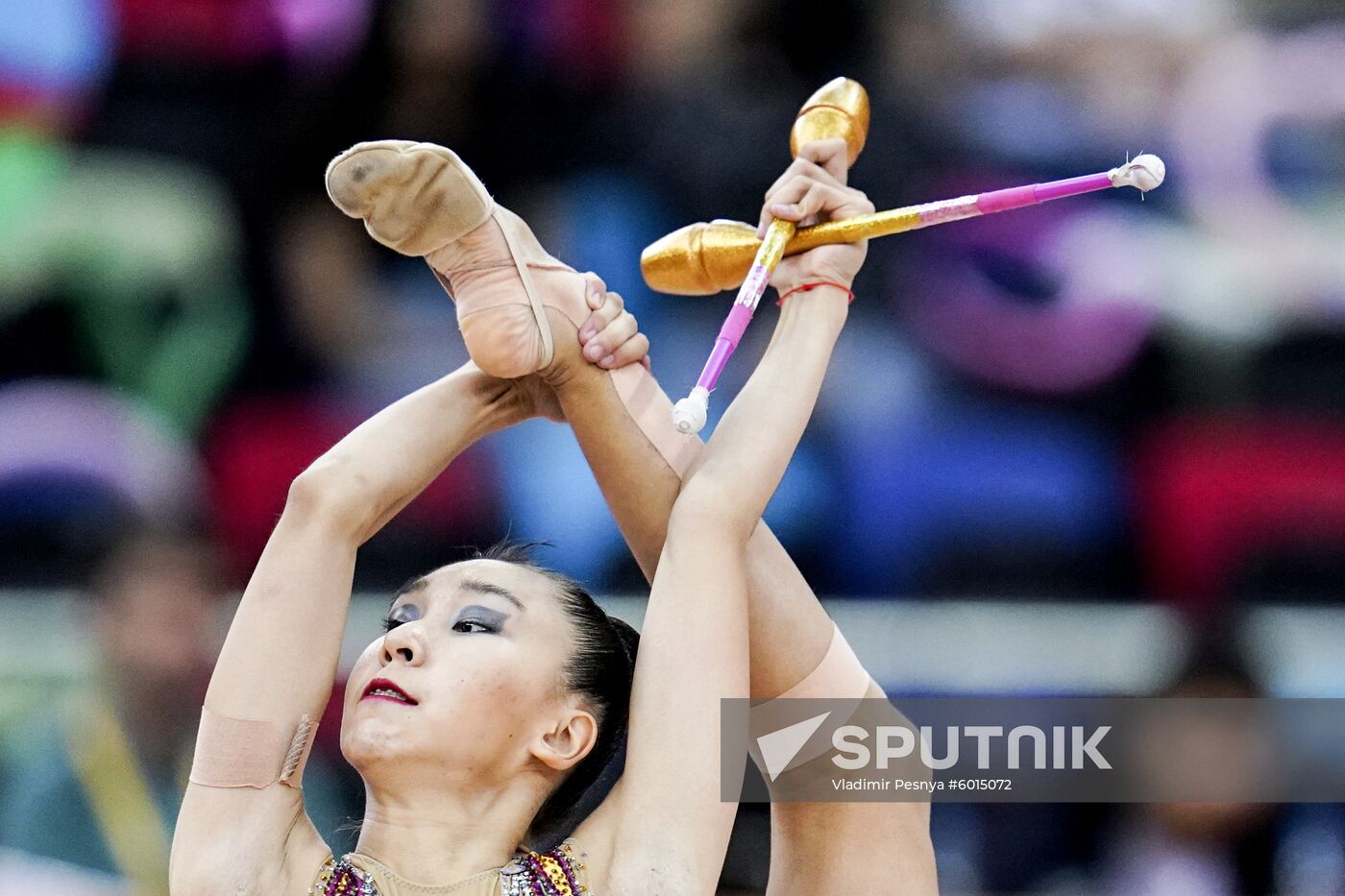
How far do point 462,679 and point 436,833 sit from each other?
128mm

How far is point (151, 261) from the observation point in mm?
2596

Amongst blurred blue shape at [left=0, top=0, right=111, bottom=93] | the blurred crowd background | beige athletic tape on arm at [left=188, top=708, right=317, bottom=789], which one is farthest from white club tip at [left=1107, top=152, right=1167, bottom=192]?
blurred blue shape at [left=0, top=0, right=111, bottom=93]

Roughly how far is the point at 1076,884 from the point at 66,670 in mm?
1451

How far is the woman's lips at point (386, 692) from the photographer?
52.2 inches

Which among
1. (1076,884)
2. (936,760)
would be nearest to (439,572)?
(936,760)

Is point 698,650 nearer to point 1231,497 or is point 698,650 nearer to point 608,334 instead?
point 608,334

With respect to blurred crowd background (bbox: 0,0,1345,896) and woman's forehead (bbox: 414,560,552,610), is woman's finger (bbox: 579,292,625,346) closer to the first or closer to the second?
woman's forehead (bbox: 414,560,552,610)

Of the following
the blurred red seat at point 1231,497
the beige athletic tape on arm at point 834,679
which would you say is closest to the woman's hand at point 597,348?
the beige athletic tape on arm at point 834,679

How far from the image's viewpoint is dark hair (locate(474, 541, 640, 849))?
143cm

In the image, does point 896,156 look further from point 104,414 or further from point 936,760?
point 104,414

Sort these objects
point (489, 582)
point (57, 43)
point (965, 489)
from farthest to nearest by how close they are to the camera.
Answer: point (57, 43), point (965, 489), point (489, 582)

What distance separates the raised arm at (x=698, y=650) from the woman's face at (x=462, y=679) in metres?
0.09

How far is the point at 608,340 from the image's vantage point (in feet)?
4.69

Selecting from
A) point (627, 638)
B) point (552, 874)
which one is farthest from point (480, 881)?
point (627, 638)
